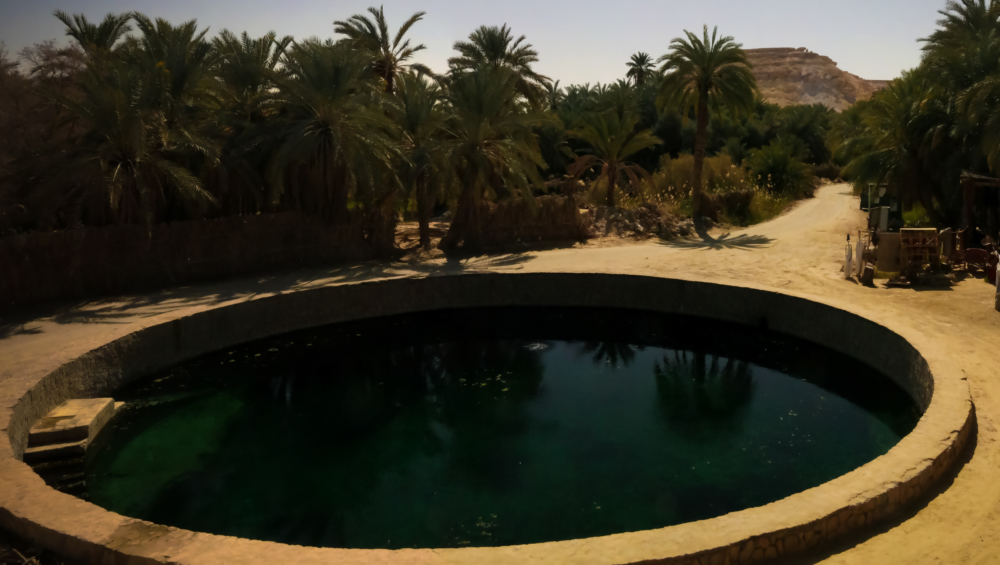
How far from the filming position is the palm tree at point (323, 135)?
17375 millimetres

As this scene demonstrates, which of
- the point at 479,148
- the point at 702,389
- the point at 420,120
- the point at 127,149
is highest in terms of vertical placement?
the point at 420,120

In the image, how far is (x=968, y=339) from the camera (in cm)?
1134

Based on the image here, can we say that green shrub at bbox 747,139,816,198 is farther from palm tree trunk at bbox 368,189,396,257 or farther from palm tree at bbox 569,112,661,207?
palm tree trunk at bbox 368,189,396,257

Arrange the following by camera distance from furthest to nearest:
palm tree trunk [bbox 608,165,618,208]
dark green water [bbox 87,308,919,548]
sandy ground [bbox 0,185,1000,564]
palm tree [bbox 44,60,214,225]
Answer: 1. palm tree trunk [bbox 608,165,618,208]
2. palm tree [bbox 44,60,214,225]
3. dark green water [bbox 87,308,919,548]
4. sandy ground [bbox 0,185,1000,564]

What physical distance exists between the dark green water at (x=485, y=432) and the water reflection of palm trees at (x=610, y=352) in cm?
6

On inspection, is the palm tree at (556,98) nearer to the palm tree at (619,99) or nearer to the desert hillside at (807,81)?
the palm tree at (619,99)

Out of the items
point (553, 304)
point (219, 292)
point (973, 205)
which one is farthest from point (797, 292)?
point (219, 292)

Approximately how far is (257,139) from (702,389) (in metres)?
12.2

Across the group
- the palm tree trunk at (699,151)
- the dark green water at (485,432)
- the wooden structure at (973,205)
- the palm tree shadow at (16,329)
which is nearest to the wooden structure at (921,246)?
the wooden structure at (973,205)

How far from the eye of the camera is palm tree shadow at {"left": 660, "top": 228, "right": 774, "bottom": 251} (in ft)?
67.9

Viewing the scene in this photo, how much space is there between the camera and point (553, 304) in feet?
57.2

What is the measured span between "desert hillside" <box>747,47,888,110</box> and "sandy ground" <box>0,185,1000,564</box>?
398 feet

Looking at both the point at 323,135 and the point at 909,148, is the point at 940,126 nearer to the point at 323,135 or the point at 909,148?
the point at 909,148

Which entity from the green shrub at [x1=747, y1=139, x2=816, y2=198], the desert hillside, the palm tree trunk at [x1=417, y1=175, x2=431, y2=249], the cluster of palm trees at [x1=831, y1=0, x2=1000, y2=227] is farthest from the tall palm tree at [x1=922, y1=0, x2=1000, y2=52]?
the desert hillside
